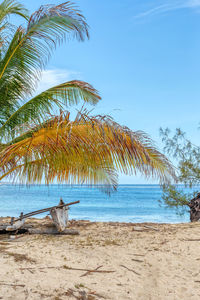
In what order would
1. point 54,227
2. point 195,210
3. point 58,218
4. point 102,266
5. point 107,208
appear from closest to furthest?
point 102,266 → point 58,218 → point 54,227 → point 195,210 → point 107,208

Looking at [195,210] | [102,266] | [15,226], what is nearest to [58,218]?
[15,226]

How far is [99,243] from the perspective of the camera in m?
6.22

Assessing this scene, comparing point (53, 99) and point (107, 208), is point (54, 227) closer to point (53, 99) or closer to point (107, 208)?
point (53, 99)

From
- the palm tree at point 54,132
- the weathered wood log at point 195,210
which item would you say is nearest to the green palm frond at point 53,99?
the palm tree at point 54,132

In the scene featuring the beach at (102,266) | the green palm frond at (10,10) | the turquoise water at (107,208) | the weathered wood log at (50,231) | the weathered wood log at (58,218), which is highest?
the green palm frond at (10,10)

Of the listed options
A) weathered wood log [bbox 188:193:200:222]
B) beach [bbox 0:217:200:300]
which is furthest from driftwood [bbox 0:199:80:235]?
weathered wood log [bbox 188:193:200:222]

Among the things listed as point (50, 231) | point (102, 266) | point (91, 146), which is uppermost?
point (91, 146)

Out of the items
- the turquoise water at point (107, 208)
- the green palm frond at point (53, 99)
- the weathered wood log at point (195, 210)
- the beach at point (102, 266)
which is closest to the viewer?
the beach at point (102, 266)

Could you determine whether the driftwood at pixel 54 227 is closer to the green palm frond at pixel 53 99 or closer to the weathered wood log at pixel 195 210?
the green palm frond at pixel 53 99

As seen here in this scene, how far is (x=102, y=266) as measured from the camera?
16.2 feet

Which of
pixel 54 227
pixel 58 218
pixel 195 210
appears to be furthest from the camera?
pixel 195 210

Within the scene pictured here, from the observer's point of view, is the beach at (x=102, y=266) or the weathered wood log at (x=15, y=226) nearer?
the beach at (x=102, y=266)

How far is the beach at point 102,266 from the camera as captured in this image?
4086 mm

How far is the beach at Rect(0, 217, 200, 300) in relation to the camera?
4.09 metres
